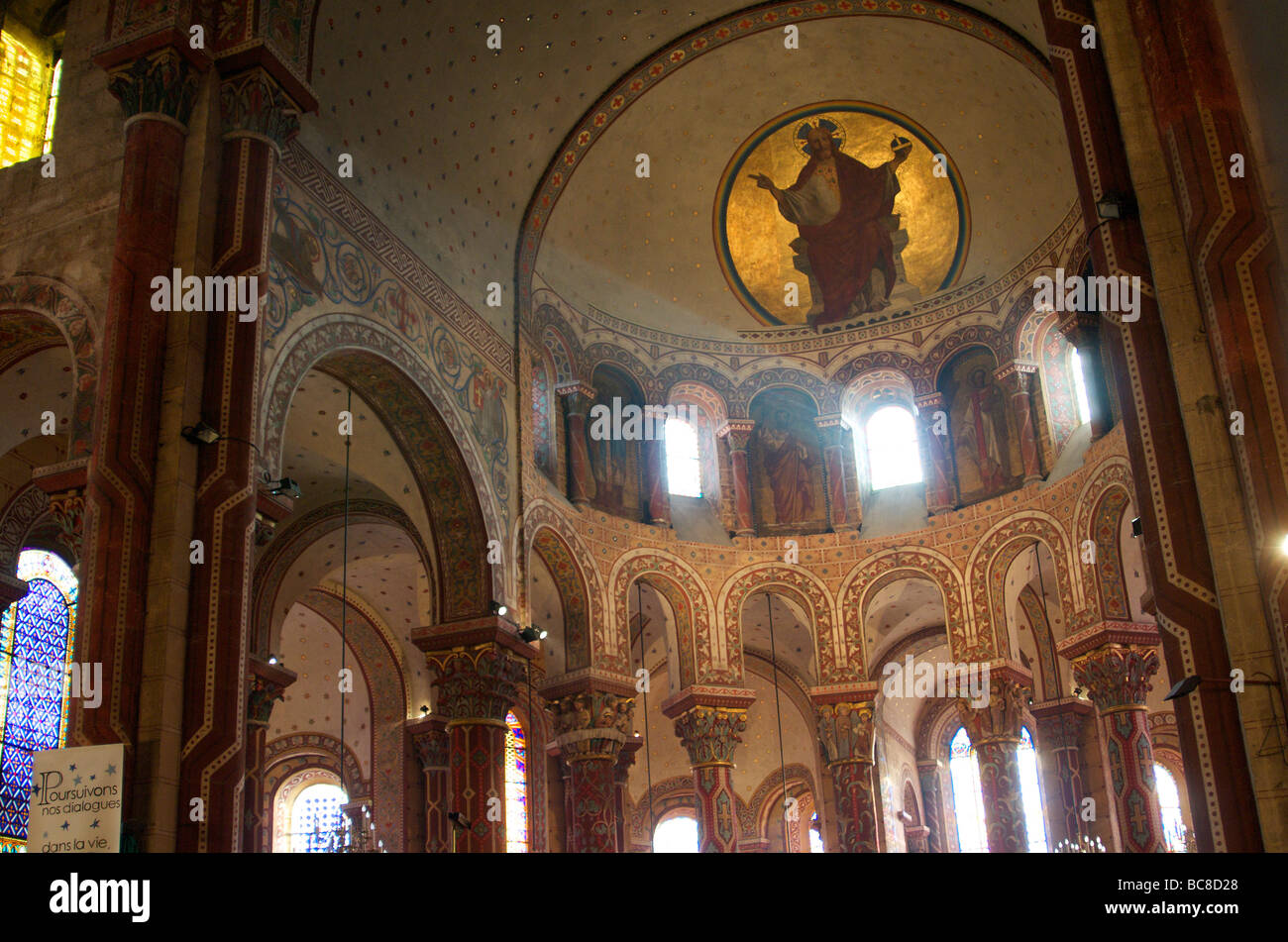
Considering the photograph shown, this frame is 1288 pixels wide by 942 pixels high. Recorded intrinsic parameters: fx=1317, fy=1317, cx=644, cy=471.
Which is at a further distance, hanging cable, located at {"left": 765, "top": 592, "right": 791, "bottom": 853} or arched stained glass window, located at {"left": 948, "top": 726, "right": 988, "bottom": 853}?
arched stained glass window, located at {"left": 948, "top": 726, "right": 988, "bottom": 853}

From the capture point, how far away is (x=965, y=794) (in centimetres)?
2941

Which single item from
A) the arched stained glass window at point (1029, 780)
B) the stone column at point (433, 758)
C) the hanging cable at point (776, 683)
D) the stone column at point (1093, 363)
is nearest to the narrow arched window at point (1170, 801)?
the arched stained glass window at point (1029, 780)

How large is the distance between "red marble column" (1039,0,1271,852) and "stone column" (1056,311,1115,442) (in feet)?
27.9

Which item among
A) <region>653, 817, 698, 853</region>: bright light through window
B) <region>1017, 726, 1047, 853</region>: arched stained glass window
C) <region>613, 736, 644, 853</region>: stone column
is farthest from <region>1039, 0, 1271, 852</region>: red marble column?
<region>653, 817, 698, 853</region>: bright light through window

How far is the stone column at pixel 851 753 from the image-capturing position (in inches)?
868

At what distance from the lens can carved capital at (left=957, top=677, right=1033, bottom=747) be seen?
21.5 metres

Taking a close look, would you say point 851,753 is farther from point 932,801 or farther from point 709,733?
point 932,801

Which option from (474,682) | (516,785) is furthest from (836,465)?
(474,682)

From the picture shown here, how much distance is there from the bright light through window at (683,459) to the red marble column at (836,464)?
2.32 metres

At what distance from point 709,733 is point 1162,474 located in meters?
12.6

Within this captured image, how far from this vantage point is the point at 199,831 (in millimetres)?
11195

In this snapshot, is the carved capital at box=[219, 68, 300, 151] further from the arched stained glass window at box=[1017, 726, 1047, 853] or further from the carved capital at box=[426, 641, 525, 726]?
the arched stained glass window at box=[1017, 726, 1047, 853]
